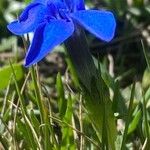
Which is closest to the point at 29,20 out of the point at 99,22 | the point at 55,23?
the point at 55,23

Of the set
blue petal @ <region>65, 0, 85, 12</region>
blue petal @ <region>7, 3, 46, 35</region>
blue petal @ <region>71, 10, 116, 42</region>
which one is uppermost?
blue petal @ <region>71, 10, 116, 42</region>

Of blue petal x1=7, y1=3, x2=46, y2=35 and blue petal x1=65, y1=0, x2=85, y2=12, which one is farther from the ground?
blue petal x1=7, y1=3, x2=46, y2=35

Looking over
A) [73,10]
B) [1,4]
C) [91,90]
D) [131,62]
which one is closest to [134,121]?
[91,90]

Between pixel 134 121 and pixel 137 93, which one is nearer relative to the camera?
pixel 134 121

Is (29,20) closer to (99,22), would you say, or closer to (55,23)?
(55,23)

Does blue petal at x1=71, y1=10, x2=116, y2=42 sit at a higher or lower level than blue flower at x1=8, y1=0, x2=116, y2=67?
higher

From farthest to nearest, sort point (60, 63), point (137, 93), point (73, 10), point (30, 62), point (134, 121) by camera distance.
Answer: point (60, 63) → point (137, 93) → point (134, 121) → point (73, 10) → point (30, 62)

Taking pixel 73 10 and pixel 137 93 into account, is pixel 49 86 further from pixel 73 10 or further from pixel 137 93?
pixel 73 10

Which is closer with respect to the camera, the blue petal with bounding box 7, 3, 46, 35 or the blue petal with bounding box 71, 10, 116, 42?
the blue petal with bounding box 71, 10, 116, 42

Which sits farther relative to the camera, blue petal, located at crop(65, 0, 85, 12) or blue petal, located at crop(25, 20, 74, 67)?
blue petal, located at crop(65, 0, 85, 12)
